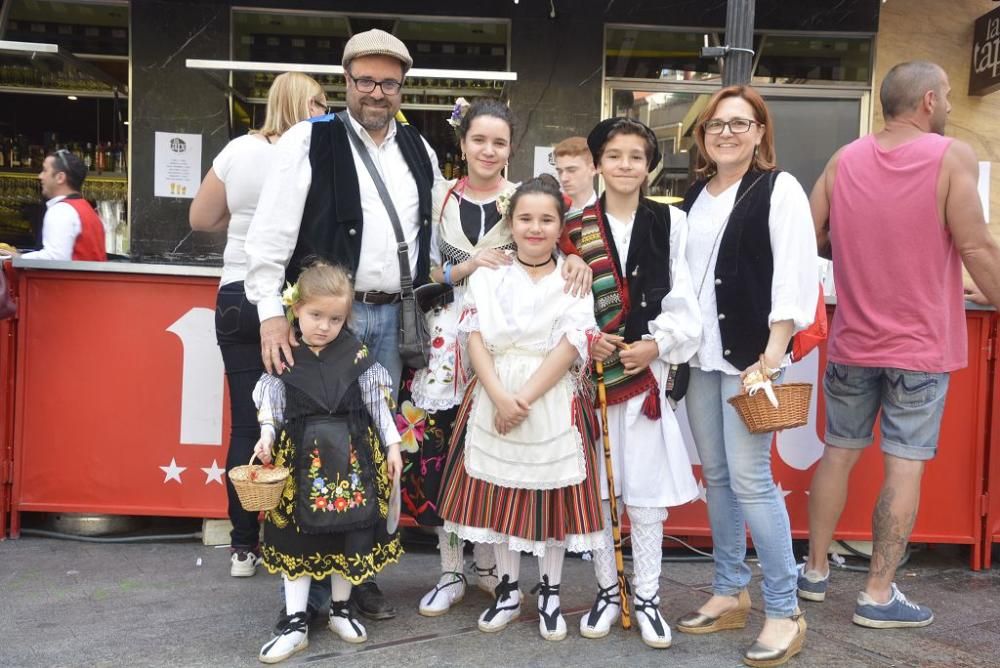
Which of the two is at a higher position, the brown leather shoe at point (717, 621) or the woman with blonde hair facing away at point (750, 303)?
the woman with blonde hair facing away at point (750, 303)

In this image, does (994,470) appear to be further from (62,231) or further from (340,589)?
(62,231)

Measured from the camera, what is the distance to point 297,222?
3281 mm

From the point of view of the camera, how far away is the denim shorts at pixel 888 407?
3529 millimetres

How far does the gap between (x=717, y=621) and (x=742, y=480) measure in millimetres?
598

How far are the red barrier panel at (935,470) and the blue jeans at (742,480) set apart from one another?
35.3 inches

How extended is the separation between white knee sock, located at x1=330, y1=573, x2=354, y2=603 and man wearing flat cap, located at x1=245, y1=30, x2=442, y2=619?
148 mm

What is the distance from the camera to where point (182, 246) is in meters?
7.54

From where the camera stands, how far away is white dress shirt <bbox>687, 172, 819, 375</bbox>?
3029 mm

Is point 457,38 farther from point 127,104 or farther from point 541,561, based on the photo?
point 541,561

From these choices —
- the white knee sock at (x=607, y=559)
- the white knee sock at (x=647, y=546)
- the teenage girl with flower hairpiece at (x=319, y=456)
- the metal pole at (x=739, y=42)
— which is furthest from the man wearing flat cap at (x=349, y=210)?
the metal pole at (x=739, y=42)

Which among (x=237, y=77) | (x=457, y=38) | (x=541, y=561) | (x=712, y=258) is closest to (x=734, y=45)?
(x=712, y=258)

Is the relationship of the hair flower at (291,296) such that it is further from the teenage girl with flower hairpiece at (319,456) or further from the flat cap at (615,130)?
the flat cap at (615,130)

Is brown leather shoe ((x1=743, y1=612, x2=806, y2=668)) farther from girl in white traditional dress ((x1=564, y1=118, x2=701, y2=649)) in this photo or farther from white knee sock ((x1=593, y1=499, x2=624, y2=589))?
white knee sock ((x1=593, y1=499, x2=624, y2=589))

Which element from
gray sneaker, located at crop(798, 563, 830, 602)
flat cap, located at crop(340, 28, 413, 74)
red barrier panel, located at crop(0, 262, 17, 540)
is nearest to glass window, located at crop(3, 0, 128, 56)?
red barrier panel, located at crop(0, 262, 17, 540)
